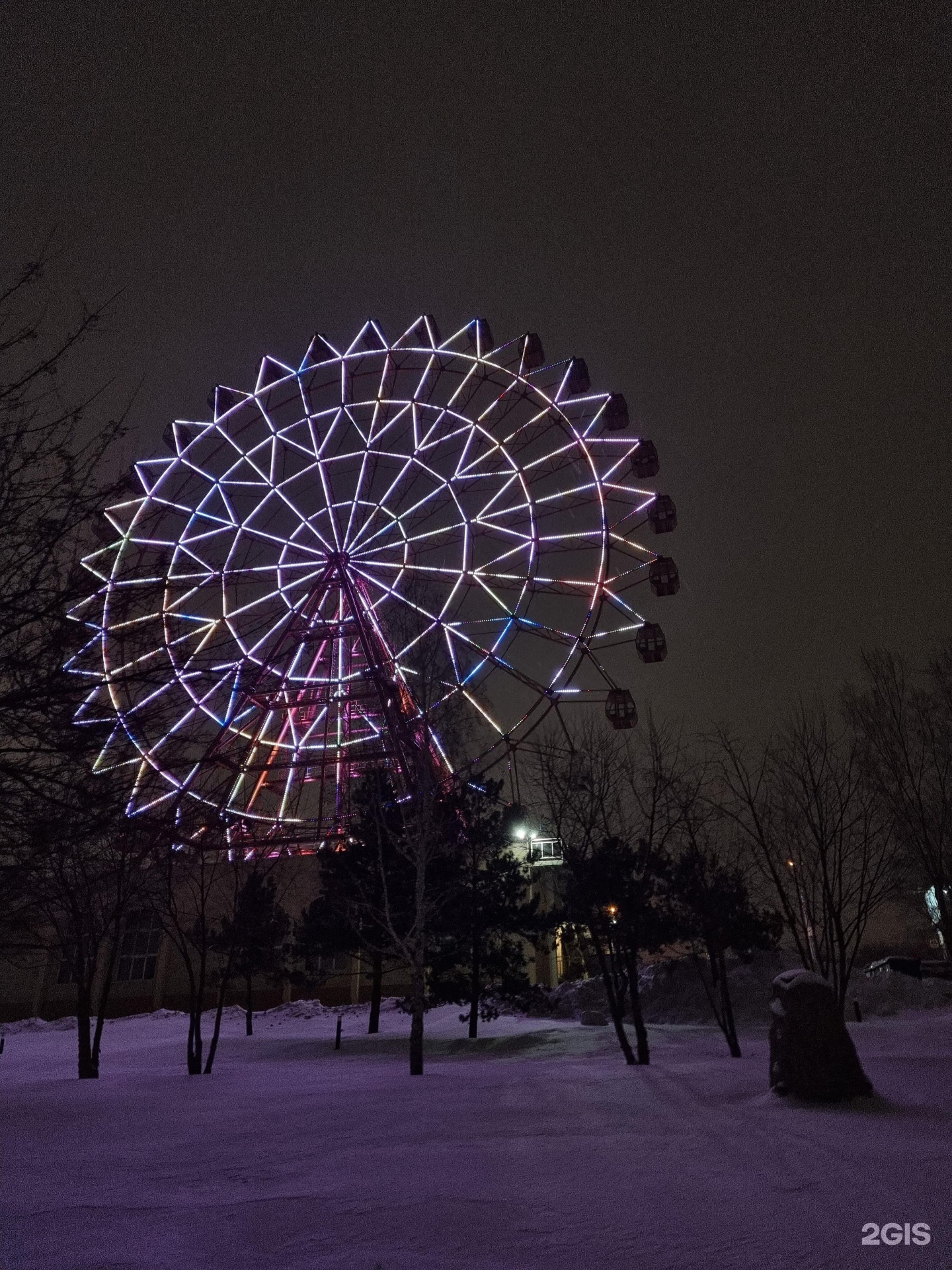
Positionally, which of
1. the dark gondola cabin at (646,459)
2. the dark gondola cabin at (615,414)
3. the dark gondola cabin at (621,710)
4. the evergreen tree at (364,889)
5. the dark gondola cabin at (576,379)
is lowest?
the evergreen tree at (364,889)

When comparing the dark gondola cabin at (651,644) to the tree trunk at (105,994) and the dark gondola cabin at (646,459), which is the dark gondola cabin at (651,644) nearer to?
the dark gondola cabin at (646,459)

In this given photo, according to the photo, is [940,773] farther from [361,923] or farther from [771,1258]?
[771,1258]

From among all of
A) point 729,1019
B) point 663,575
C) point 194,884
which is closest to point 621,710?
point 663,575

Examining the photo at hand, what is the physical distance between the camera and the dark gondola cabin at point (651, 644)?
1983 cm

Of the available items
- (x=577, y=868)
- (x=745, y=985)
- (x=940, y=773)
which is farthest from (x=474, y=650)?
(x=745, y=985)

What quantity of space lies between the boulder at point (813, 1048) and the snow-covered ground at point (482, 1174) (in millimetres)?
252

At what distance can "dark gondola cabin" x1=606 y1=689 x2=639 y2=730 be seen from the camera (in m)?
19.0

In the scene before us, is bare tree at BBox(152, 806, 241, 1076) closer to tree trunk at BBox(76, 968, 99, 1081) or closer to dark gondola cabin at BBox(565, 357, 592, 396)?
tree trunk at BBox(76, 968, 99, 1081)

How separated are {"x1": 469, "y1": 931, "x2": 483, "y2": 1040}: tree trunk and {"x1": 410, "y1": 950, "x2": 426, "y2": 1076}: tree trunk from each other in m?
7.81

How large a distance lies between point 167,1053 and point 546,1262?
22.3m

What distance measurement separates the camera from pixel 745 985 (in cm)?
2423

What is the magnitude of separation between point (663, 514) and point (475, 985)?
44.8 ft

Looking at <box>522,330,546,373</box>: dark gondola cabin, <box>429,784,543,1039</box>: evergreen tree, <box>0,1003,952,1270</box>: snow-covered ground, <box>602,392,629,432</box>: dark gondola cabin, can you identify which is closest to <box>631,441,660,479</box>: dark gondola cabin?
<box>602,392,629,432</box>: dark gondola cabin

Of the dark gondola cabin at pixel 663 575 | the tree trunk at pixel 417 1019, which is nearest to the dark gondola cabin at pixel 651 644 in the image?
the dark gondola cabin at pixel 663 575
